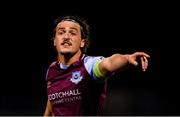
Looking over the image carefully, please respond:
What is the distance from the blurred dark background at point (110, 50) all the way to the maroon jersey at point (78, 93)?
4.33m

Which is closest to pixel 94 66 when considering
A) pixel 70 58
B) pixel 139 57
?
pixel 70 58

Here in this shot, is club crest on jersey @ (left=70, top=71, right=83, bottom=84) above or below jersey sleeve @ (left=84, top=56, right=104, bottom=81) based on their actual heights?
below

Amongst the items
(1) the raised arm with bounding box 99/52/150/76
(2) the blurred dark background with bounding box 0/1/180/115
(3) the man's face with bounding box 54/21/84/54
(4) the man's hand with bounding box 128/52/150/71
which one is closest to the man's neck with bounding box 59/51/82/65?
(3) the man's face with bounding box 54/21/84/54

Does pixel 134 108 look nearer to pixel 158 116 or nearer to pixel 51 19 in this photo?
pixel 158 116

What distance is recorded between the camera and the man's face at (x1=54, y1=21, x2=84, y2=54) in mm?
4656

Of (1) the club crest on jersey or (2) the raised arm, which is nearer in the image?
(2) the raised arm

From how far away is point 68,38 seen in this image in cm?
465

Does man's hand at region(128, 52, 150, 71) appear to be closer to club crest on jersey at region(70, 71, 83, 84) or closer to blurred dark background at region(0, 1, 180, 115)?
club crest on jersey at region(70, 71, 83, 84)

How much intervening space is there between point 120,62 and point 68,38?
2.38 ft

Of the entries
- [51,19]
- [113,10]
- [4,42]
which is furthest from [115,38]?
[4,42]

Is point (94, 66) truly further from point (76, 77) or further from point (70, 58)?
point (70, 58)

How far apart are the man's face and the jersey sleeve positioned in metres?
0.14

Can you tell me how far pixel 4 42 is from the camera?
9797 mm

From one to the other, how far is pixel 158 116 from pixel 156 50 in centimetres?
126
